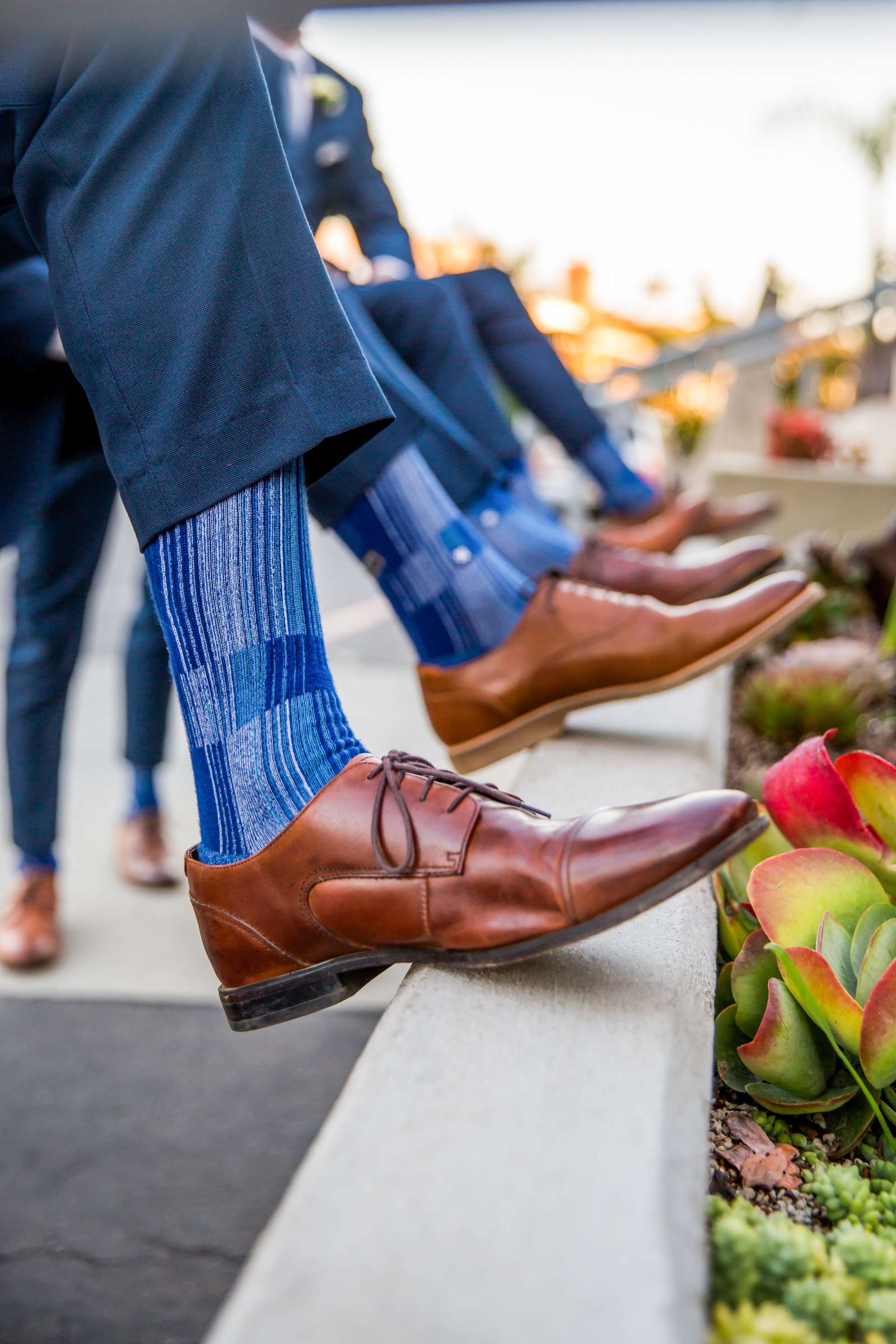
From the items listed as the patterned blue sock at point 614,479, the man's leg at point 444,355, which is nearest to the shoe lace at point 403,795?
the man's leg at point 444,355

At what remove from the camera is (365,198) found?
232cm

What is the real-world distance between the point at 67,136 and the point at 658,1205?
77cm

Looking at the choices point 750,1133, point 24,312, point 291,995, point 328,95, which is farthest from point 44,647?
point 328,95

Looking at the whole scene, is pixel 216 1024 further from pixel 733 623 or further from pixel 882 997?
pixel 882 997

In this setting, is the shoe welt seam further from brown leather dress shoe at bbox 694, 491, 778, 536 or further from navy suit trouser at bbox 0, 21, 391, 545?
brown leather dress shoe at bbox 694, 491, 778, 536

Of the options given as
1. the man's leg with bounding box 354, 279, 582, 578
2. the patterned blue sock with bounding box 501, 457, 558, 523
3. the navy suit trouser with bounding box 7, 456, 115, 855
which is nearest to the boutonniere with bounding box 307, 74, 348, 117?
the man's leg with bounding box 354, 279, 582, 578

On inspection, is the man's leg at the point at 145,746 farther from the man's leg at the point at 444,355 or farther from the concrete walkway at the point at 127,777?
the man's leg at the point at 444,355

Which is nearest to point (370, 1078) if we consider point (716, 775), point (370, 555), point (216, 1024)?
point (370, 555)

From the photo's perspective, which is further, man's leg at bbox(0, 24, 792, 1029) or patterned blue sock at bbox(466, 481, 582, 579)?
patterned blue sock at bbox(466, 481, 582, 579)

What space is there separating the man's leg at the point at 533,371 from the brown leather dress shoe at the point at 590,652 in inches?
42.0

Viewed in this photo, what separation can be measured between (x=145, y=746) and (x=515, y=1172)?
4.55ft

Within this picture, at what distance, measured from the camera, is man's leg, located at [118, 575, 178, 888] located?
174 cm

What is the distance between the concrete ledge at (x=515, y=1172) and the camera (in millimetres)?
444

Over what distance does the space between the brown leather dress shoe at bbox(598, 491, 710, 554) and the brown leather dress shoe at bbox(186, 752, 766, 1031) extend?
60.1 inches
